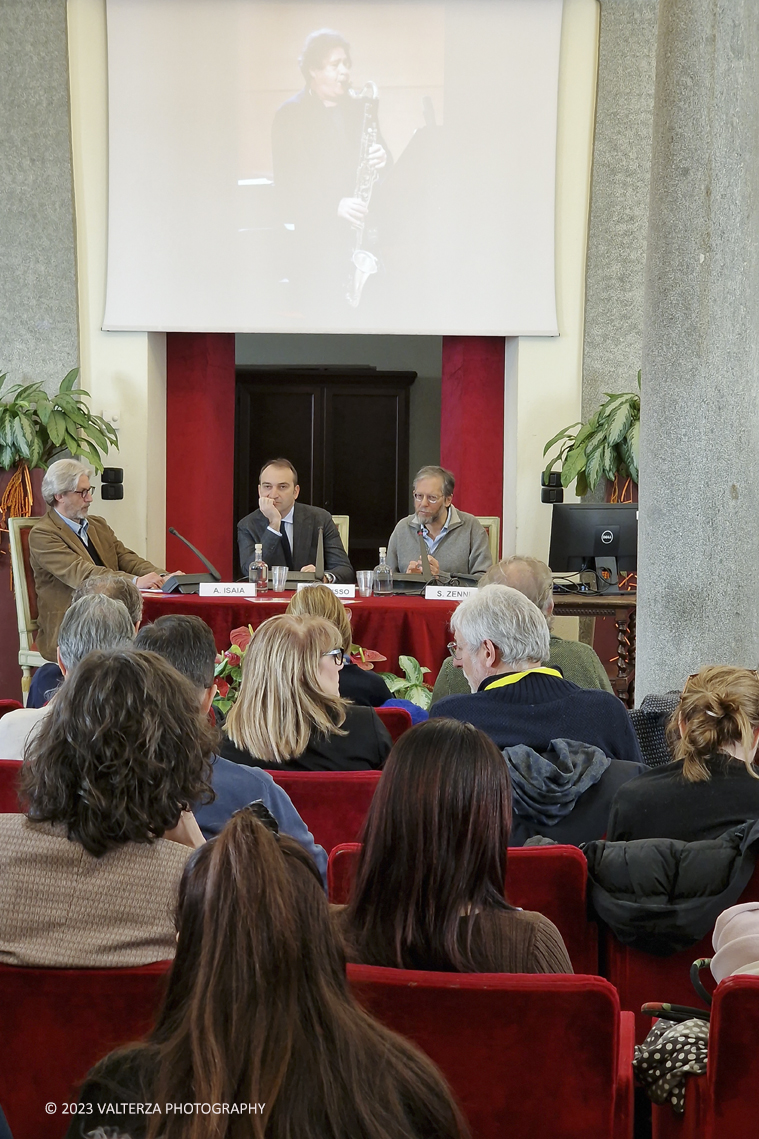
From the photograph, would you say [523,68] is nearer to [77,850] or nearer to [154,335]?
[154,335]

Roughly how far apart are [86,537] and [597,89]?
14.1ft

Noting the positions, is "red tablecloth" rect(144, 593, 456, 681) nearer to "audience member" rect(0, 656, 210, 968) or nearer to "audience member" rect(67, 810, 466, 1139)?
"audience member" rect(0, 656, 210, 968)

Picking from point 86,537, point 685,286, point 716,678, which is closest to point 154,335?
point 86,537

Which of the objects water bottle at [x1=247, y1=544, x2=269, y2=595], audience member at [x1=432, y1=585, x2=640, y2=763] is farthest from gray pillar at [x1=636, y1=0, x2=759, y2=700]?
water bottle at [x1=247, y1=544, x2=269, y2=595]

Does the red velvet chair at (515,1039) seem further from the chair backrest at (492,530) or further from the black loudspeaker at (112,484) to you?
the black loudspeaker at (112,484)

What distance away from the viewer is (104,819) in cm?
148

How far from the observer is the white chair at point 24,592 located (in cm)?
583

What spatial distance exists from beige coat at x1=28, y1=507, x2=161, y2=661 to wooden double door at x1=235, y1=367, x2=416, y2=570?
436 centimetres

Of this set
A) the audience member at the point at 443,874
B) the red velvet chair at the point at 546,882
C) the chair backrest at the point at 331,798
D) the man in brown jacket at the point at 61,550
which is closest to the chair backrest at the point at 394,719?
the chair backrest at the point at 331,798

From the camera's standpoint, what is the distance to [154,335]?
7.49m

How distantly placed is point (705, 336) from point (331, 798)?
2.62m

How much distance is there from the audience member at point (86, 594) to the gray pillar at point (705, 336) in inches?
79.0

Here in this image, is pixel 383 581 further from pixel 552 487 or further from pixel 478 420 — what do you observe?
pixel 478 420

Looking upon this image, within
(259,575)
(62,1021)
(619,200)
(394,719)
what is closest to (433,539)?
(259,575)
